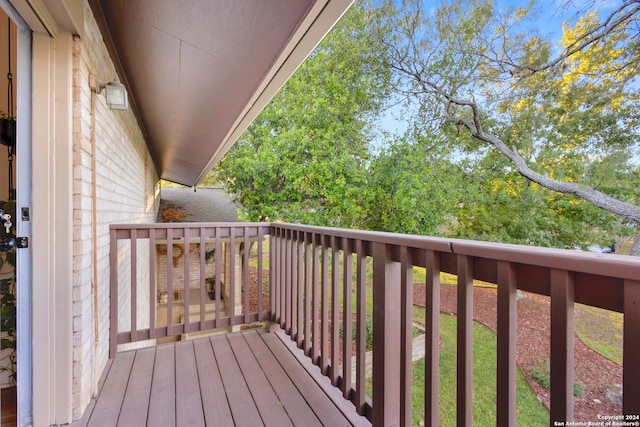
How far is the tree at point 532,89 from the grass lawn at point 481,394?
4.68m

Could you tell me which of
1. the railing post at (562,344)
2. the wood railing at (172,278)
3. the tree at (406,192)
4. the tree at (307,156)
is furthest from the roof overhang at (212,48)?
the tree at (406,192)

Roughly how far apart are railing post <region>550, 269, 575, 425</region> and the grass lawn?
5.50 meters

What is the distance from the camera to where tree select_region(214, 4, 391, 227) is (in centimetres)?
784

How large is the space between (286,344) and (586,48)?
11.4 meters

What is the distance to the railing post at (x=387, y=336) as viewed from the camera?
148 centimetres

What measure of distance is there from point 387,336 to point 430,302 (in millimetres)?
363

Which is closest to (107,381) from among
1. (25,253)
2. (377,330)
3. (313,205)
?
(25,253)

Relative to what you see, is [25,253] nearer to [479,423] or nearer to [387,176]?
[479,423]

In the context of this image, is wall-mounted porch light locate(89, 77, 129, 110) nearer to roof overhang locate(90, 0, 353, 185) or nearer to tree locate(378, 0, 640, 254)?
roof overhang locate(90, 0, 353, 185)

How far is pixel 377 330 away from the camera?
1.53 metres

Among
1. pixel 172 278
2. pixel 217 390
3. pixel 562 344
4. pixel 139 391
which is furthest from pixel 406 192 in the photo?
pixel 562 344

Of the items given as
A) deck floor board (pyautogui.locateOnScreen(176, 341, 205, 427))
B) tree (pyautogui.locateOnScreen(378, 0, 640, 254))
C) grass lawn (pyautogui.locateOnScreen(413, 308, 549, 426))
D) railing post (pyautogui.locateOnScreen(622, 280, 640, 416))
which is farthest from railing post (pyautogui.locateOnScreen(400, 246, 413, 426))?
tree (pyautogui.locateOnScreen(378, 0, 640, 254))

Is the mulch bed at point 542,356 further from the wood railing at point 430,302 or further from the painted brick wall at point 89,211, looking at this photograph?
the painted brick wall at point 89,211

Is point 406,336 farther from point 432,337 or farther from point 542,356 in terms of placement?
point 542,356
